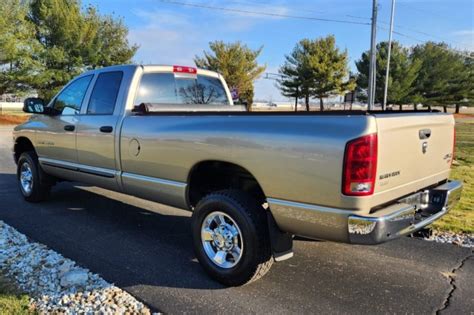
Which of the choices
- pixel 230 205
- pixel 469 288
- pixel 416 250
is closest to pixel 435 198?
pixel 469 288

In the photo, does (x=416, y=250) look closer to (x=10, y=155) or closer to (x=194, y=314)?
(x=194, y=314)

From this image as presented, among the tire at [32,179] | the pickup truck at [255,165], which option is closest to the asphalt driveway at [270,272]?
the pickup truck at [255,165]

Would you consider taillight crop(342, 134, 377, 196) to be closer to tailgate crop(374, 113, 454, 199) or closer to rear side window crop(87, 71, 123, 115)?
tailgate crop(374, 113, 454, 199)

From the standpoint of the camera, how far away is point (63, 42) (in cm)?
2694

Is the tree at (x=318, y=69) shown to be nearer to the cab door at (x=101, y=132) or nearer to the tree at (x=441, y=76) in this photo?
the tree at (x=441, y=76)

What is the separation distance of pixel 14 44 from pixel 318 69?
2745cm

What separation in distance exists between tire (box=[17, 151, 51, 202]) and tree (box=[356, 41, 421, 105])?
4307 centimetres

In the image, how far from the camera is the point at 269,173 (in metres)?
3.17

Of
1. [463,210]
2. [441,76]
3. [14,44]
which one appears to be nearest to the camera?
[463,210]

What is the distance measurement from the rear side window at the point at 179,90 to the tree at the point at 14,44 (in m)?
22.2

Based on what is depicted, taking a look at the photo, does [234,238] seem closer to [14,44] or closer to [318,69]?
[14,44]

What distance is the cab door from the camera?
4.64 meters

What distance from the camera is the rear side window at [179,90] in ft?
16.0

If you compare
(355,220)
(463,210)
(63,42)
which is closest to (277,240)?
(355,220)
